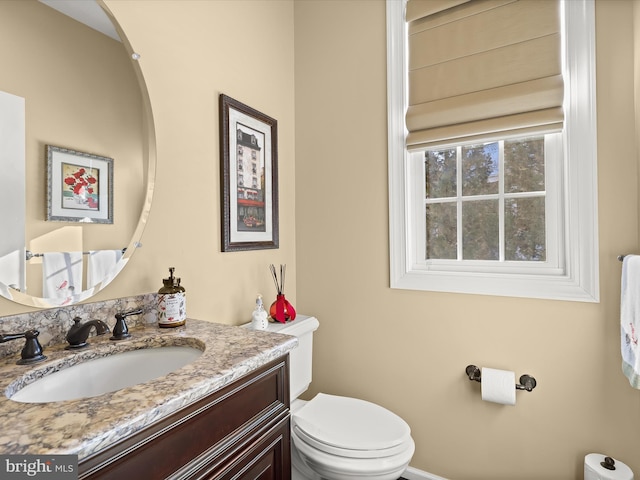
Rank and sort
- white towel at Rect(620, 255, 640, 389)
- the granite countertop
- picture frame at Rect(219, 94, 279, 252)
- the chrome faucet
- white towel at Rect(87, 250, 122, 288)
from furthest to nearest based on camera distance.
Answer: picture frame at Rect(219, 94, 279, 252) → white towel at Rect(620, 255, 640, 389) → white towel at Rect(87, 250, 122, 288) → the chrome faucet → the granite countertop

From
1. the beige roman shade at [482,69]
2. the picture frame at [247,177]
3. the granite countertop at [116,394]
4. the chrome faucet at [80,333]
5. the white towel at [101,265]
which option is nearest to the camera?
the granite countertop at [116,394]

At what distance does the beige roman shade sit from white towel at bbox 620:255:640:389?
1.97 feet

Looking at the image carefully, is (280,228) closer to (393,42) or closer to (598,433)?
(393,42)

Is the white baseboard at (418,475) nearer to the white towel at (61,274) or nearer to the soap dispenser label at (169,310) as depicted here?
the soap dispenser label at (169,310)

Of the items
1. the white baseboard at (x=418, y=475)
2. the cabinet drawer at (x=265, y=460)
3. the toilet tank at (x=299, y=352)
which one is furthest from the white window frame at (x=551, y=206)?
the cabinet drawer at (x=265, y=460)

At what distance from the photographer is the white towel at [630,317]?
1.20 m

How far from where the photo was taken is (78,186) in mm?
1006

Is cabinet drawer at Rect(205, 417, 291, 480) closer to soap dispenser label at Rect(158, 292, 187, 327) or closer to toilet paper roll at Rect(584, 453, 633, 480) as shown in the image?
soap dispenser label at Rect(158, 292, 187, 327)

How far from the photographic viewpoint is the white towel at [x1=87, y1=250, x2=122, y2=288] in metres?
1.05

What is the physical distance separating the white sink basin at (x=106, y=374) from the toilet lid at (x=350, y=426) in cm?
67

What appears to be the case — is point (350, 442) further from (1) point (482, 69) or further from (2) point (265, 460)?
(1) point (482, 69)

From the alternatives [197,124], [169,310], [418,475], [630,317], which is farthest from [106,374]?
[630,317]

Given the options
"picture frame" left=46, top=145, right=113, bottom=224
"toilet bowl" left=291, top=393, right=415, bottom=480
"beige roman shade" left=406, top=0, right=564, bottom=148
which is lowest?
"toilet bowl" left=291, top=393, right=415, bottom=480

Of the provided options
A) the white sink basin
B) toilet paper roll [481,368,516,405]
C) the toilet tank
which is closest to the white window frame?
toilet paper roll [481,368,516,405]
